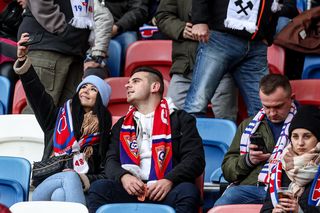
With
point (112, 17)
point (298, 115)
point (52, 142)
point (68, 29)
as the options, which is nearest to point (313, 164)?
point (298, 115)

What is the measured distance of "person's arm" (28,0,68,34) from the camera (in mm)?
7652

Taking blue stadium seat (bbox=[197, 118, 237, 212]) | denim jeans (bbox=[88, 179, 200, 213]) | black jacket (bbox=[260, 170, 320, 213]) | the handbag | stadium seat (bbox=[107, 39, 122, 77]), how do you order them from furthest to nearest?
stadium seat (bbox=[107, 39, 122, 77])
blue stadium seat (bbox=[197, 118, 237, 212])
the handbag
denim jeans (bbox=[88, 179, 200, 213])
black jacket (bbox=[260, 170, 320, 213])

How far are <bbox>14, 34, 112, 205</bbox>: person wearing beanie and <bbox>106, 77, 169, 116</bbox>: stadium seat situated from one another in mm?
989

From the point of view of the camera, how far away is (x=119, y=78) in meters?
8.43

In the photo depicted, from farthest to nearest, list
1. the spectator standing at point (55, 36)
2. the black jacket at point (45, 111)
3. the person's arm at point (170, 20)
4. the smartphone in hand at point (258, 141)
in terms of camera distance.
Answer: the person's arm at point (170, 20) < the spectator standing at point (55, 36) < the black jacket at point (45, 111) < the smartphone in hand at point (258, 141)

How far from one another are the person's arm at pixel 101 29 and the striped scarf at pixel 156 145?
5.96ft

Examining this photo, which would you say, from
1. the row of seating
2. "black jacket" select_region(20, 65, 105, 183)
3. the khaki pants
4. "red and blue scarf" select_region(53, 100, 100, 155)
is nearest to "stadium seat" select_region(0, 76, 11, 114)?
the row of seating

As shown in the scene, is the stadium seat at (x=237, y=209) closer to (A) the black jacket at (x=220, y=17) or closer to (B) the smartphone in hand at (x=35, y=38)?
(A) the black jacket at (x=220, y=17)

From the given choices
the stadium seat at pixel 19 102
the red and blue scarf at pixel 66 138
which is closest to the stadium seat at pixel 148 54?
the stadium seat at pixel 19 102

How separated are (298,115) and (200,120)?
1.10 metres

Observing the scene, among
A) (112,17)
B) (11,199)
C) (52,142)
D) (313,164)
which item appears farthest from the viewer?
(112,17)

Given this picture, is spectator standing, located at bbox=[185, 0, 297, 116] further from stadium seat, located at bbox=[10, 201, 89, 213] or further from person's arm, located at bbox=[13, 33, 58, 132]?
stadium seat, located at bbox=[10, 201, 89, 213]

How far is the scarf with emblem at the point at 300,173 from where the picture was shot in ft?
19.7

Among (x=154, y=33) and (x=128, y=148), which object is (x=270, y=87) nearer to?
(x=128, y=148)
